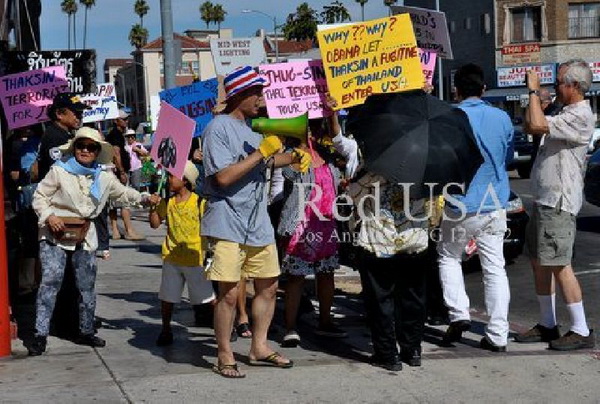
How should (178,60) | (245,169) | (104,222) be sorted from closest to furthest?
1. (245,169)
2. (104,222)
3. (178,60)

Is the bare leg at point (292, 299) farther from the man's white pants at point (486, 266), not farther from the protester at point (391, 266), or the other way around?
the man's white pants at point (486, 266)

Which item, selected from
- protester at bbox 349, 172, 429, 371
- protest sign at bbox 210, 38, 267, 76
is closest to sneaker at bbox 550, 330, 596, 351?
protester at bbox 349, 172, 429, 371

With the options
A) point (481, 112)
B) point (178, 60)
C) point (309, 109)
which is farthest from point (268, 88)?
point (178, 60)

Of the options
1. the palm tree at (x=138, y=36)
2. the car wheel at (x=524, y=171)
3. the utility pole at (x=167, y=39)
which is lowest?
the car wheel at (x=524, y=171)

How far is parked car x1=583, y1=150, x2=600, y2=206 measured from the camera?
13906 millimetres

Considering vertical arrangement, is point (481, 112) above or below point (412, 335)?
above

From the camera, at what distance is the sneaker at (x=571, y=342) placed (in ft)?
22.2

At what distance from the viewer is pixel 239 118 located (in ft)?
19.6

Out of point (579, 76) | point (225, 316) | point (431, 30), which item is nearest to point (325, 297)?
point (225, 316)

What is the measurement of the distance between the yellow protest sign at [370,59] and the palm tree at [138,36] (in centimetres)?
10682

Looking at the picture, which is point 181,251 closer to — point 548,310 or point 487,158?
point 487,158

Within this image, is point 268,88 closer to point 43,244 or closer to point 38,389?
point 43,244

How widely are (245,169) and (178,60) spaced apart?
8.10 m

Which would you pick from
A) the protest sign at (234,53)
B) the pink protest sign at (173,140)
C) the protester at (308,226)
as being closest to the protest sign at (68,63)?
the protest sign at (234,53)
